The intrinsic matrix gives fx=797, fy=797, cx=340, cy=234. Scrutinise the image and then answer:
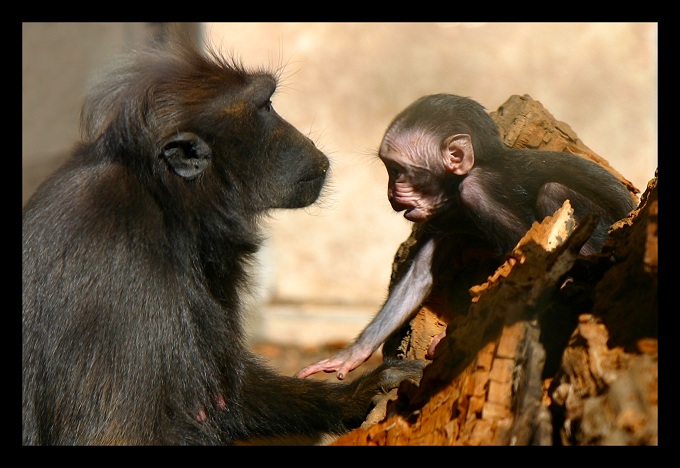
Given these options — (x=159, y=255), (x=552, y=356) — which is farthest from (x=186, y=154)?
(x=552, y=356)

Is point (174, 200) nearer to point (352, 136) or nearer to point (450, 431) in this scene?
point (450, 431)

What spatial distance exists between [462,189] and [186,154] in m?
1.85

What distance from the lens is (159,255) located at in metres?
3.95

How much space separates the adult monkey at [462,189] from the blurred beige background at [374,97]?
285 centimetres

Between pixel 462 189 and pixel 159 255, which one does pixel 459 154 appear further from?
pixel 159 255

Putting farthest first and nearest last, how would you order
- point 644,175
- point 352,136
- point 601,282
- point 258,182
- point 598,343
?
point 352,136 < point 644,175 < point 258,182 < point 601,282 < point 598,343

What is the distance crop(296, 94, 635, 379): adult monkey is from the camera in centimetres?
482

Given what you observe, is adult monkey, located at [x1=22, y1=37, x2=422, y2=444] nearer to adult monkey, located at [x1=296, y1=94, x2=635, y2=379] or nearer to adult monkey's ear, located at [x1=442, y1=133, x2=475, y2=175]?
adult monkey, located at [x1=296, y1=94, x2=635, y2=379]

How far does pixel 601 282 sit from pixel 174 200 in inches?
84.6

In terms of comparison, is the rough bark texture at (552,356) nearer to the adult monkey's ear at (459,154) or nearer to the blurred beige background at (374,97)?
the adult monkey's ear at (459,154)

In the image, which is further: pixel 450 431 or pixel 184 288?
pixel 184 288

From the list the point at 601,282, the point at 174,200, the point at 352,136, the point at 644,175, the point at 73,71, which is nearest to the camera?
the point at 601,282

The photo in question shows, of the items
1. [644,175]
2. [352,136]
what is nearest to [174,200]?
[352,136]

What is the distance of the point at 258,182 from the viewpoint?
14.7 ft
